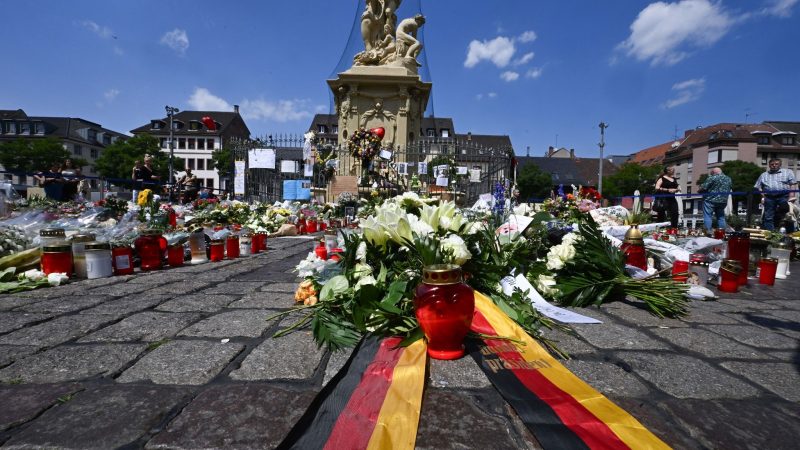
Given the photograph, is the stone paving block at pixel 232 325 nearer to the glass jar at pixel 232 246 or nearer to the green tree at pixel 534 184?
the glass jar at pixel 232 246

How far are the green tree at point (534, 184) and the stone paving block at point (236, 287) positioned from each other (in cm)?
5121

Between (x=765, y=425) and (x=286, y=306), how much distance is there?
2.28 meters

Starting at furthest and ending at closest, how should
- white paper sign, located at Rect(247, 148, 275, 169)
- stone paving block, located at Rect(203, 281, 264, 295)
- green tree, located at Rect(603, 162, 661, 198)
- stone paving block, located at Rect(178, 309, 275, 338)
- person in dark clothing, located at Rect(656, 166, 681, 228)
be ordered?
green tree, located at Rect(603, 162, 661, 198)
white paper sign, located at Rect(247, 148, 275, 169)
person in dark clothing, located at Rect(656, 166, 681, 228)
stone paving block, located at Rect(203, 281, 264, 295)
stone paving block, located at Rect(178, 309, 275, 338)

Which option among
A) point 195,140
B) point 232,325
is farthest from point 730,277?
point 195,140

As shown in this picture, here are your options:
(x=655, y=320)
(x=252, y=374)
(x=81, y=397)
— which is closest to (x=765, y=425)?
(x=655, y=320)

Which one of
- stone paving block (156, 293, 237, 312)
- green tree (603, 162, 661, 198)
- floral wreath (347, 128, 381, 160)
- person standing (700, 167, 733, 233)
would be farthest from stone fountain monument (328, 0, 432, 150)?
green tree (603, 162, 661, 198)

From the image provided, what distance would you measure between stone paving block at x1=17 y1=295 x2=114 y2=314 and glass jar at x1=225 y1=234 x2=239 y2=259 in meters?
2.03

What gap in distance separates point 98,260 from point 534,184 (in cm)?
5312

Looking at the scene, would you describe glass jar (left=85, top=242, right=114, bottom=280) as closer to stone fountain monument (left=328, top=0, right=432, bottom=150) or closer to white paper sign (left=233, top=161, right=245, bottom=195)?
stone fountain monument (left=328, top=0, right=432, bottom=150)

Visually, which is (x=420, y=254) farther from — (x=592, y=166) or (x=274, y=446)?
(x=592, y=166)

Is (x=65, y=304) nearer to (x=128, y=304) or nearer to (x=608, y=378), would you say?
(x=128, y=304)

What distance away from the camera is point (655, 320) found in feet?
7.60

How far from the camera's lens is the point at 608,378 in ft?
4.88

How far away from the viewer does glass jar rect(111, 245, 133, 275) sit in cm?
348
